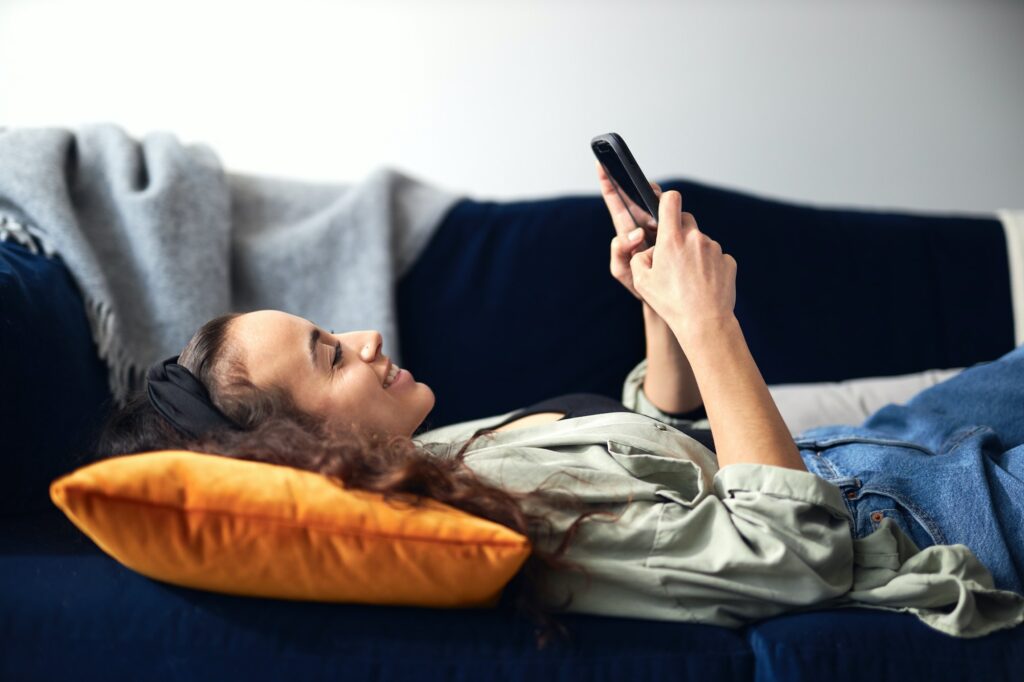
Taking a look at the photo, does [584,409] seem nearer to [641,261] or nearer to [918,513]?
[641,261]

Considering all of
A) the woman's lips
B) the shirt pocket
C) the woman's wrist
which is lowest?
the shirt pocket

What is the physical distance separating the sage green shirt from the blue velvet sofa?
0.07ft

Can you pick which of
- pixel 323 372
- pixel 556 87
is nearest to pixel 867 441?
pixel 323 372

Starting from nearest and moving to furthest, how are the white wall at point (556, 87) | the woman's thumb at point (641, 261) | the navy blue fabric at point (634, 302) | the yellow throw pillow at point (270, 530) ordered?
1. the yellow throw pillow at point (270, 530)
2. the woman's thumb at point (641, 261)
3. the navy blue fabric at point (634, 302)
4. the white wall at point (556, 87)

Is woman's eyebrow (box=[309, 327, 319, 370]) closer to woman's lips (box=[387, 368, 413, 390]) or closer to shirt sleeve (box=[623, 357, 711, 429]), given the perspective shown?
woman's lips (box=[387, 368, 413, 390])

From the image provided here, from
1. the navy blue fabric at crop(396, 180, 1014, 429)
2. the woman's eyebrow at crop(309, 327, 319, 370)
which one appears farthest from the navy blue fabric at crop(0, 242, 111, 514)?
the navy blue fabric at crop(396, 180, 1014, 429)

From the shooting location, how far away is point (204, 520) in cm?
75

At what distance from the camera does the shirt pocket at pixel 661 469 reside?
0.92 m

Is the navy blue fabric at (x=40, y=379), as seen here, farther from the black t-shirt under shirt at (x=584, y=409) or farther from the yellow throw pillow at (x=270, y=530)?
the black t-shirt under shirt at (x=584, y=409)

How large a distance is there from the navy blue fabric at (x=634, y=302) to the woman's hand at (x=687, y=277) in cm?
64

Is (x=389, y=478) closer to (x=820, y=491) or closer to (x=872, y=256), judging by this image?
(x=820, y=491)

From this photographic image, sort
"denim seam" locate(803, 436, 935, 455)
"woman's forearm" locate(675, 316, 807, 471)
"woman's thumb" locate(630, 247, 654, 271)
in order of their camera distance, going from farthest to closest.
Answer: "denim seam" locate(803, 436, 935, 455) < "woman's thumb" locate(630, 247, 654, 271) < "woman's forearm" locate(675, 316, 807, 471)

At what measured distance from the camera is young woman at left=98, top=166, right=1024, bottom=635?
0.83m

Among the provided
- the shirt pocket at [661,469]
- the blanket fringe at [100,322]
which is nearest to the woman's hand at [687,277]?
the shirt pocket at [661,469]
